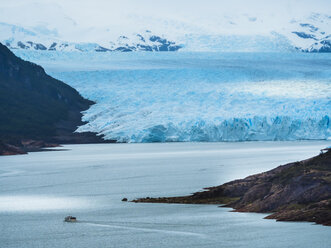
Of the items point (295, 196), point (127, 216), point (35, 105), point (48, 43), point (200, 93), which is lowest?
point (127, 216)

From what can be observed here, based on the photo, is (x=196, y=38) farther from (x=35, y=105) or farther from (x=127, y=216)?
(x=127, y=216)

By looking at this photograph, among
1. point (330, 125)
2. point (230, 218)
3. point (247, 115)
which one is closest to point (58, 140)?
point (247, 115)

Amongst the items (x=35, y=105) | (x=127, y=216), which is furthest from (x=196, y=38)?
(x=127, y=216)

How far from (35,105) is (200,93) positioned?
1012 inches

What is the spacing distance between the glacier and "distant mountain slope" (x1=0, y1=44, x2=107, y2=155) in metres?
1.80

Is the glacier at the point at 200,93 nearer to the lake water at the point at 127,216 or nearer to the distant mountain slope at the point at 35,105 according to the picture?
the distant mountain slope at the point at 35,105

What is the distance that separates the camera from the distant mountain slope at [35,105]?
75375mm

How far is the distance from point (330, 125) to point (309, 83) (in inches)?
357

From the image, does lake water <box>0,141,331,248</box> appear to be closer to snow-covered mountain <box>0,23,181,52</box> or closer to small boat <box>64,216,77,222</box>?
small boat <box>64,216,77,222</box>

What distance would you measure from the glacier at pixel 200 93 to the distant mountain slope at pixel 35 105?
1803 mm

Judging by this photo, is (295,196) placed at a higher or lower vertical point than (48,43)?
lower

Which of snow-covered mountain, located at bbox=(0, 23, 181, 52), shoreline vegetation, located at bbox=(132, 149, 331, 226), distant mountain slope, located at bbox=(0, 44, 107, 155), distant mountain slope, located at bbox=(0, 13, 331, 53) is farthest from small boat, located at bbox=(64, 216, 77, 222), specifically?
snow-covered mountain, located at bbox=(0, 23, 181, 52)

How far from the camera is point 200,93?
215ft

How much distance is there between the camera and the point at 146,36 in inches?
5300
